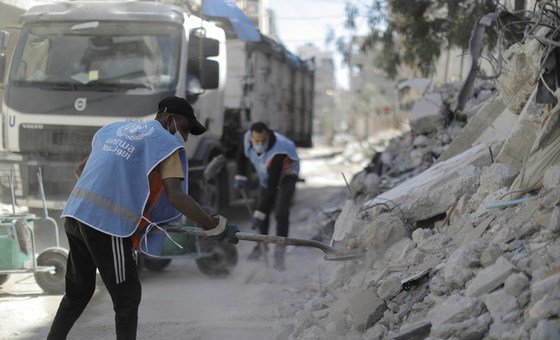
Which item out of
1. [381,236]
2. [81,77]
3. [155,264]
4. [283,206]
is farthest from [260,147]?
[381,236]

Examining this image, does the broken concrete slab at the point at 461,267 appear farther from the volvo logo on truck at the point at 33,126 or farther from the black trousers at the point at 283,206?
the volvo logo on truck at the point at 33,126

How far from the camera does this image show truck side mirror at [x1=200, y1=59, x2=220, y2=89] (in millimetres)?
7449

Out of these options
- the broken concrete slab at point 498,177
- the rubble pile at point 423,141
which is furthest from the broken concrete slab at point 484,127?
the broken concrete slab at point 498,177

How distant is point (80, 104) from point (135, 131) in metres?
3.87

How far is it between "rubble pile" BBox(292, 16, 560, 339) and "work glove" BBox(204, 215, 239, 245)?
90 centimetres

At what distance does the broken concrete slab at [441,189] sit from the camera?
5031 mm

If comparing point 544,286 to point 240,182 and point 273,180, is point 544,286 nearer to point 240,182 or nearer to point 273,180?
point 273,180

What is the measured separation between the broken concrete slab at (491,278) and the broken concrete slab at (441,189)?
1.60m

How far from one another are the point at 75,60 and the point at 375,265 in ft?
13.8

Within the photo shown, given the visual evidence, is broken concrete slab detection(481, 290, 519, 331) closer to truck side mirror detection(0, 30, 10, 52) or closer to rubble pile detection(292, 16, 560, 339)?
rubble pile detection(292, 16, 560, 339)

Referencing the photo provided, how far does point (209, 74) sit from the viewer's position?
24.6ft

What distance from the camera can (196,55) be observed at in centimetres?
744

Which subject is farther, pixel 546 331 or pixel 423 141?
pixel 423 141

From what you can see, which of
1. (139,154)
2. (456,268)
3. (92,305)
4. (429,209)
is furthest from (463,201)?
(92,305)
